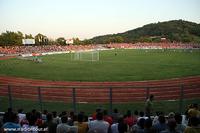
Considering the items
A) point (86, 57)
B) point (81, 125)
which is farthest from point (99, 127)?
point (86, 57)

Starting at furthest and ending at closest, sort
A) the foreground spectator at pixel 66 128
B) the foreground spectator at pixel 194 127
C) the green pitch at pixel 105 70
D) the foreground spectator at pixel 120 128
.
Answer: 1. the green pitch at pixel 105 70
2. the foreground spectator at pixel 120 128
3. the foreground spectator at pixel 66 128
4. the foreground spectator at pixel 194 127

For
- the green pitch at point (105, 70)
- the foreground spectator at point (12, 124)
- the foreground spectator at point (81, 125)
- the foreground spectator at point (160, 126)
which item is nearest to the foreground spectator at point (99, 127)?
the foreground spectator at point (81, 125)

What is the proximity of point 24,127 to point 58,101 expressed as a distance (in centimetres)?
1020

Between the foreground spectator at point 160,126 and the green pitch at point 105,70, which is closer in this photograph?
the foreground spectator at point 160,126

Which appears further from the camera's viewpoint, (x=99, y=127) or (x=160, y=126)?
(x=160, y=126)

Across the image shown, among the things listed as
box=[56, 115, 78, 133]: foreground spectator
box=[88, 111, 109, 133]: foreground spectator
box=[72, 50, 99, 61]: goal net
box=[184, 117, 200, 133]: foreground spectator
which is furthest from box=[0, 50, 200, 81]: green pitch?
box=[184, 117, 200, 133]: foreground spectator

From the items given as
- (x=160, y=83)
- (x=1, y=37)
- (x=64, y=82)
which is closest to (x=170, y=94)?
(x=160, y=83)

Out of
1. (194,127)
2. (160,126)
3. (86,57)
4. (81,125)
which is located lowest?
(86,57)

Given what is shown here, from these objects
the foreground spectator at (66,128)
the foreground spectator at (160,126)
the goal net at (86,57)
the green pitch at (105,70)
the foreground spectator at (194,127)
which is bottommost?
the goal net at (86,57)

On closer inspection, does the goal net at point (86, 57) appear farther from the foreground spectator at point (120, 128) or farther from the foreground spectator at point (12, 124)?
the foreground spectator at point (120, 128)

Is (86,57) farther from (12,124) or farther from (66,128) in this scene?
(66,128)

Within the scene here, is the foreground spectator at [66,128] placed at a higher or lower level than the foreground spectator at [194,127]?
lower

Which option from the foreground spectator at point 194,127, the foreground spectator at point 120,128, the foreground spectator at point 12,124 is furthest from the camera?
the foreground spectator at point 120,128

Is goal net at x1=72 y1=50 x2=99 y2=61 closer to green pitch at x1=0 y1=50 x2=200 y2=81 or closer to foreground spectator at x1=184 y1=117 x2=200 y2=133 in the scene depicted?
green pitch at x1=0 y1=50 x2=200 y2=81
